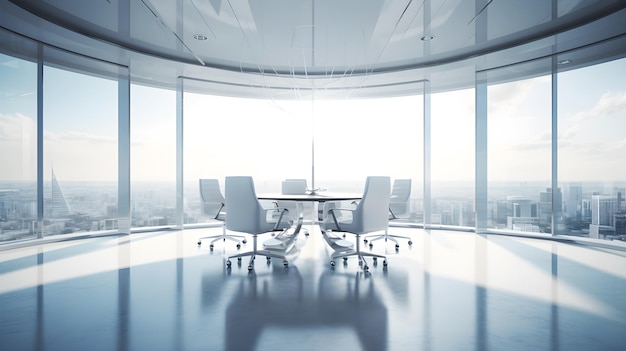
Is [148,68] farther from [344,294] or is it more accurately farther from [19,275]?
[344,294]

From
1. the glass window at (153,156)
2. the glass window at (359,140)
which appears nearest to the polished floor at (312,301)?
the glass window at (153,156)

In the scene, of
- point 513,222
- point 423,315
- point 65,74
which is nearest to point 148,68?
point 65,74

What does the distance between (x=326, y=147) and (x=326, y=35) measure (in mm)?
3238

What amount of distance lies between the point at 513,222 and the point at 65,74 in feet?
27.1

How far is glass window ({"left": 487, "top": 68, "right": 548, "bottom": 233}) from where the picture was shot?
245 inches

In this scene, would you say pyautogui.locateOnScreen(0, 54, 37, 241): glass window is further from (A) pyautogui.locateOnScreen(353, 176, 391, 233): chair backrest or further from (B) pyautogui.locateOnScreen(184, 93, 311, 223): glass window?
(A) pyautogui.locateOnScreen(353, 176, 391, 233): chair backrest

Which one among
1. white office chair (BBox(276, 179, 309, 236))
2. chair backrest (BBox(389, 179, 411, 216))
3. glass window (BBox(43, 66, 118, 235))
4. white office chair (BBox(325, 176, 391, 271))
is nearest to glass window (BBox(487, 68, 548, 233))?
chair backrest (BBox(389, 179, 411, 216))

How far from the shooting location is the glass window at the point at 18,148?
5.11 meters

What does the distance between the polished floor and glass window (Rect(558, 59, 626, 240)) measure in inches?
28.3

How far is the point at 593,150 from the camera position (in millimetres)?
5648

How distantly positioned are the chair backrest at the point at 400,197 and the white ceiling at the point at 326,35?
2.26 metres

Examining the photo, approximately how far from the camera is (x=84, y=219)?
6203 millimetres

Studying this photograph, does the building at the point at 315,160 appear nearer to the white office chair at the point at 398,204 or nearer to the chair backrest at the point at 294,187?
the chair backrest at the point at 294,187

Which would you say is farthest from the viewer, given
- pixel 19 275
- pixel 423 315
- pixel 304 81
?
pixel 304 81
